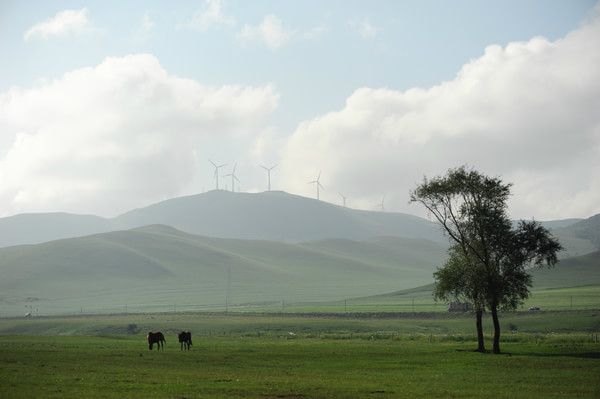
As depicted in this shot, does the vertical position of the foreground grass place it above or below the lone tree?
below

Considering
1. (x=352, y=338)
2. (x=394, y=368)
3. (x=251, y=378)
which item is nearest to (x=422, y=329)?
(x=352, y=338)

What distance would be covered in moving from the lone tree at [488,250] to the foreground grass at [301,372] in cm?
513

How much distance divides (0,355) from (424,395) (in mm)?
35471

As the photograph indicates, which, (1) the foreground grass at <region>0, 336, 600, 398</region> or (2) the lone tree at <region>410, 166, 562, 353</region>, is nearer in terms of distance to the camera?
(1) the foreground grass at <region>0, 336, 600, 398</region>

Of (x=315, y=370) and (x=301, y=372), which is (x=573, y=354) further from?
(x=301, y=372)

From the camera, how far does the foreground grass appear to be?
130 ft

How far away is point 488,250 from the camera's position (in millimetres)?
72062

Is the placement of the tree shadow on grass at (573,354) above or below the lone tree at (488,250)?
below

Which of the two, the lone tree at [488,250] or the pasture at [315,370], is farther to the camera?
the lone tree at [488,250]

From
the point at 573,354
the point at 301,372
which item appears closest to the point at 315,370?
the point at 301,372

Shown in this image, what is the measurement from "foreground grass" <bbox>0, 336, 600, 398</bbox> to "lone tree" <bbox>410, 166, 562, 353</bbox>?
5126 mm

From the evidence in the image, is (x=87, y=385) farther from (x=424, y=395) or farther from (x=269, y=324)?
(x=269, y=324)

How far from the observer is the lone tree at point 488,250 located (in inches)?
2771

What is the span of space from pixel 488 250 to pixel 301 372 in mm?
28400
